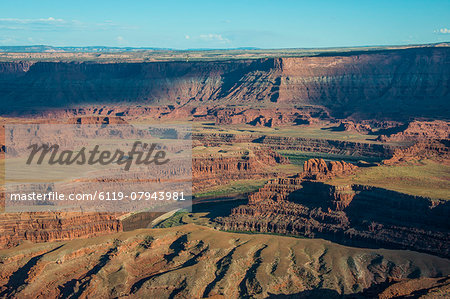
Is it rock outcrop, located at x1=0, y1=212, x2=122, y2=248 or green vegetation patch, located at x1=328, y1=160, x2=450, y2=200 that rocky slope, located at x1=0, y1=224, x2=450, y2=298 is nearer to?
rock outcrop, located at x1=0, y1=212, x2=122, y2=248

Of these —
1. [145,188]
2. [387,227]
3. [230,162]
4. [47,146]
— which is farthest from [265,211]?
[47,146]

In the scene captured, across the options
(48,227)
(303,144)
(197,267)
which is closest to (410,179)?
(197,267)

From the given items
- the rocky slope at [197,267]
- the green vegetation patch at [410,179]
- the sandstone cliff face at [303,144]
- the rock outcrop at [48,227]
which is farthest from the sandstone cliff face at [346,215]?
the sandstone cliff face at [303,144]

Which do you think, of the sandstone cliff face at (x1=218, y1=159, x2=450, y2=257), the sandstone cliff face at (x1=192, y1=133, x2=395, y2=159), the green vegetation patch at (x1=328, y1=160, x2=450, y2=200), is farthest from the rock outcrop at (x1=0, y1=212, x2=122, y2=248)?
the sandstone cliff face at (x1=192, y1=133, x2=395, y2=159)

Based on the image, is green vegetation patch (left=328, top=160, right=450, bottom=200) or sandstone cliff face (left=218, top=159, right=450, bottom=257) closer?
sandstone cliff face (left=218, top=159, right=450, bottom=257)

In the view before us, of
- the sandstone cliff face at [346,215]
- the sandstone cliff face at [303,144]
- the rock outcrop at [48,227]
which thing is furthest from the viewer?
the sandstone cliff face at [303,144]

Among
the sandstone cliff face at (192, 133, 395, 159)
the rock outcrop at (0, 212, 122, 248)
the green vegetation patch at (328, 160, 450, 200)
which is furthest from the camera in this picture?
the sandstone cliff face at (192, 133, 395, 159)

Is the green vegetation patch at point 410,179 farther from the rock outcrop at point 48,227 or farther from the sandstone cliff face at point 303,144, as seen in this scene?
the rock outcrop at point 48,227

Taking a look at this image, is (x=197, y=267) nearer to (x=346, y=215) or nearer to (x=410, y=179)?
(x=346, y=215)

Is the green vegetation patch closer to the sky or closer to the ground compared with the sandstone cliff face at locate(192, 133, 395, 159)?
closer to the sky
